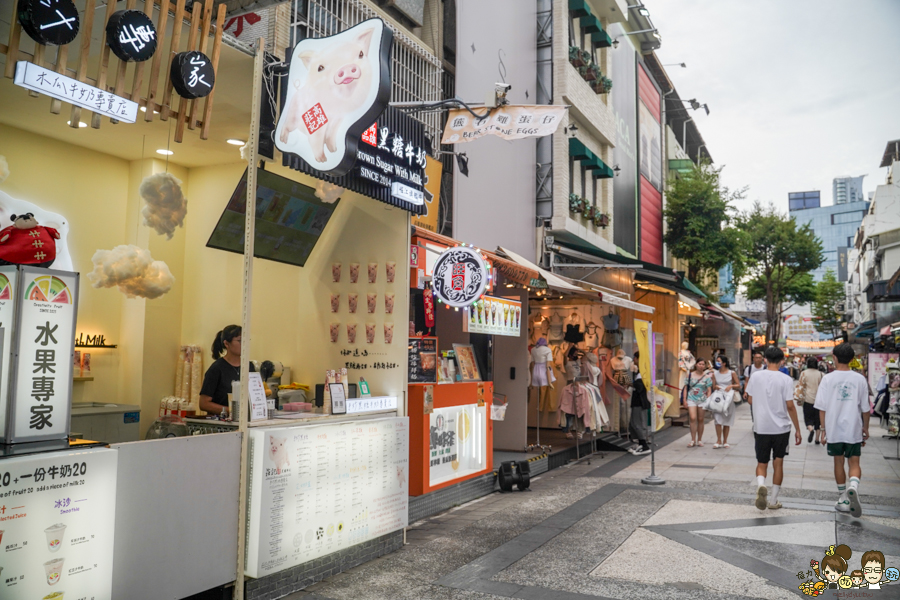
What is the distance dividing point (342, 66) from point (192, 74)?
3.62 feet

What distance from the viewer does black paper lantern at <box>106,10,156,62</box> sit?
4113mm

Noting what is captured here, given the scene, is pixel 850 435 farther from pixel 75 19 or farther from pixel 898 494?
pixel 75 19

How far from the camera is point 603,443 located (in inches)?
533

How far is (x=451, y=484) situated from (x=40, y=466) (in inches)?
207

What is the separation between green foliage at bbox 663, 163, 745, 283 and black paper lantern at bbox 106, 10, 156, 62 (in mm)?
25002

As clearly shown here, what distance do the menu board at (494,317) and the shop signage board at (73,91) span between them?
4.96m

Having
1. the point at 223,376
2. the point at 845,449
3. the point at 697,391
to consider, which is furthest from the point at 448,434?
the point at 697,391

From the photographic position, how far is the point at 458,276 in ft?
25.6

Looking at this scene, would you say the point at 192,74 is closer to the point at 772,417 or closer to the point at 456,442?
the point at 456,442

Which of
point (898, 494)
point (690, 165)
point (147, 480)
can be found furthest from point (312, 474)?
point (690, 165)

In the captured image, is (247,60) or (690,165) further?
(690,165)

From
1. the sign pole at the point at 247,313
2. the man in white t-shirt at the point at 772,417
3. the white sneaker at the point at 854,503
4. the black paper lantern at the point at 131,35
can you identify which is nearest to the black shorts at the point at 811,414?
the man in white t-shirt at the point at 772,417

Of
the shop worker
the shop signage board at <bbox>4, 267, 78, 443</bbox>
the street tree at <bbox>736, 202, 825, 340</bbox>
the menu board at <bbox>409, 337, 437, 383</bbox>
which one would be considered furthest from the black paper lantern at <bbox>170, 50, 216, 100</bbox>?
the street tree at <bbox>736, 202, 825, 340</bbox>

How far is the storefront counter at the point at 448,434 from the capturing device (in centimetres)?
768
